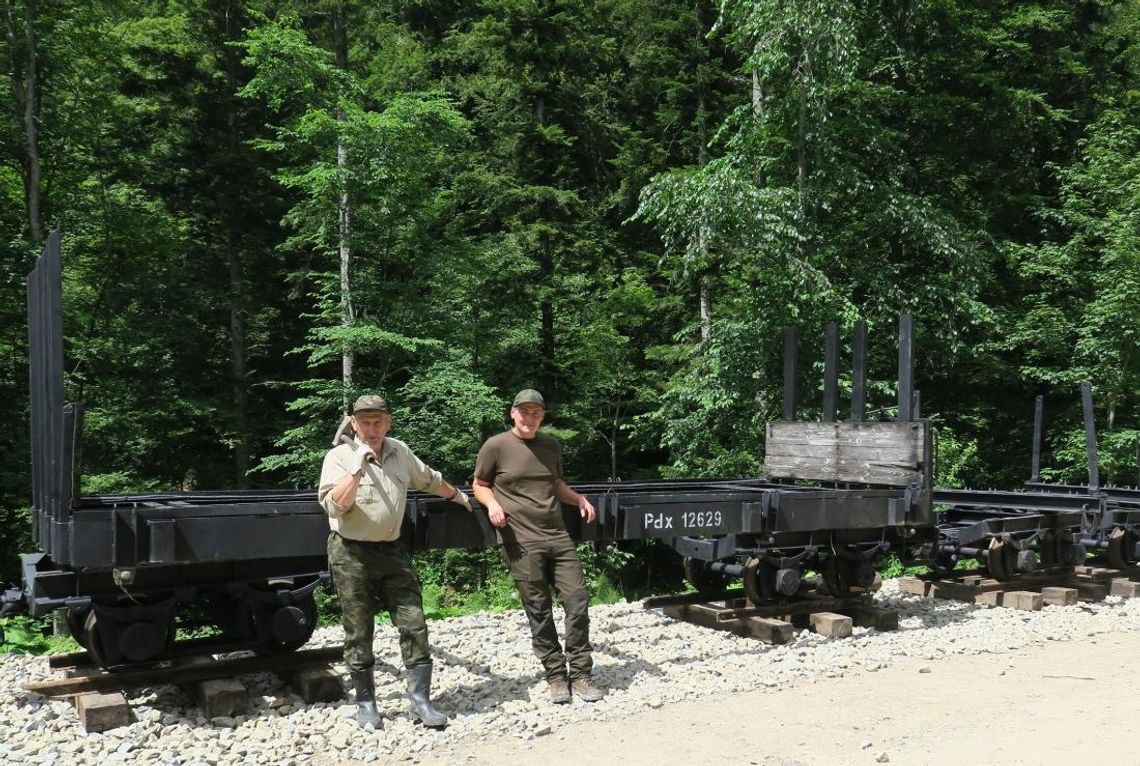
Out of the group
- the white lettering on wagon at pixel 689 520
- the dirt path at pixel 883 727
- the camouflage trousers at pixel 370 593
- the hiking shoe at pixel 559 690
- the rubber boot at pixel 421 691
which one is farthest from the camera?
the white lettering on wagon at pixel 689 520

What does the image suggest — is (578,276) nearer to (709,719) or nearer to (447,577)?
(447,577)

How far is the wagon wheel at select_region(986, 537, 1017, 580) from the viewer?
9547mm

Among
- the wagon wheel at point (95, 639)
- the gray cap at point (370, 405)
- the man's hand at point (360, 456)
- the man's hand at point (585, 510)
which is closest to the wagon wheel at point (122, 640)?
the wagon wheel at point (95, 639)

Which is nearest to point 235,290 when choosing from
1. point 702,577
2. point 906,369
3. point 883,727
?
point 702,577

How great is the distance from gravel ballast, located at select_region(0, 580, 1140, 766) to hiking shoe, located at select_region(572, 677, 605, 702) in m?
0.06

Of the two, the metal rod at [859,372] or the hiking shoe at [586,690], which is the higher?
the metal rod at [859,372]

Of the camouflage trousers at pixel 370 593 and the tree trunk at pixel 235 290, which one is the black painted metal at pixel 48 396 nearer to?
the camouflage trousers at pixel 370 593

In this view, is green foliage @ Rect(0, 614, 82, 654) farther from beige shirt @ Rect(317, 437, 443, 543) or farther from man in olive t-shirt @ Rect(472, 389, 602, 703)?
man in olive t-shirt @ Rect(472, 389, 602, 703)

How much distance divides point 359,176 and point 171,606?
12352 millimetres

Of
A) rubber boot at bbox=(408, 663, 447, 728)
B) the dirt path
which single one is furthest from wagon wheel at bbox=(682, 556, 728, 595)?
rubber boot at bbox=(408, 663, 447, 728)

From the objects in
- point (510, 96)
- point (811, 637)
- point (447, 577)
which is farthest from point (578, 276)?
point (811, 637)

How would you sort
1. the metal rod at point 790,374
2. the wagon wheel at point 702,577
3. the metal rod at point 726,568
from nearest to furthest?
the metal rod at point 726,568 < the wagon wheel at point 702,577 < the metal rod at point 790,374

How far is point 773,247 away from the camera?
14555 mm

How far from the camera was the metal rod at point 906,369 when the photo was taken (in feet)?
26.0
